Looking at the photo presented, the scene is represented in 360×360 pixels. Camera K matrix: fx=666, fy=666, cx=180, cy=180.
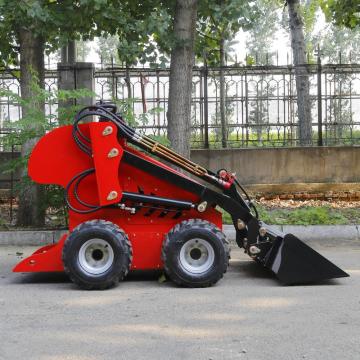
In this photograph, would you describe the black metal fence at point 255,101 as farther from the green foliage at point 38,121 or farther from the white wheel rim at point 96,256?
the white wheel rim at point 96,256

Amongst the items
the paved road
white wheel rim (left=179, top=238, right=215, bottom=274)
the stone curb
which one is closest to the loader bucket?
the paved road

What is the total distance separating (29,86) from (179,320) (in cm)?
616

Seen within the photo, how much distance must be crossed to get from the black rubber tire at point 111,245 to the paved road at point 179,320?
14cm

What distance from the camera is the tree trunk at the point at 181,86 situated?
10.6 meters

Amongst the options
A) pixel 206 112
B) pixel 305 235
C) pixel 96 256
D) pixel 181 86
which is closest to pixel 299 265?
pixel 96 256

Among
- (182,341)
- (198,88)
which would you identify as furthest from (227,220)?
(198,88)

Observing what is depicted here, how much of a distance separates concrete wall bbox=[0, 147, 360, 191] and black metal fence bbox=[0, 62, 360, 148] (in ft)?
1.58

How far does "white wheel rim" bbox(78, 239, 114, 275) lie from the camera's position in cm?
661

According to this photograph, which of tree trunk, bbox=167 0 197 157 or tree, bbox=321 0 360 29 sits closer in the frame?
tree trunk, bbox=167 0 197 157

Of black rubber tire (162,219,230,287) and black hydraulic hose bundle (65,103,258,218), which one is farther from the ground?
black hydraulic hose bundle (65,103,258,218)

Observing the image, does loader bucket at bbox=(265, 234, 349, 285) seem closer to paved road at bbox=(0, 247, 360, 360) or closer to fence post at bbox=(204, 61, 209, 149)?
paved road at bbox=(0, 247, 360, 360)

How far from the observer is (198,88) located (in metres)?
14.0

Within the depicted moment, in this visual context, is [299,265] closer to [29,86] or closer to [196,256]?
[196,256]

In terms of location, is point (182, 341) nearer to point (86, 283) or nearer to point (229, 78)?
point (86, 283)
